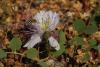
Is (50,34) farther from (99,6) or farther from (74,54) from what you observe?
(99,6)

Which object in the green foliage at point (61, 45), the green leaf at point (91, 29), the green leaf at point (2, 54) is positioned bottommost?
the green leaf at point (2, 54)

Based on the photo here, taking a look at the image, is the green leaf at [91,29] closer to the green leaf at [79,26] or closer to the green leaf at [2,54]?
the green leaf at [79,26]

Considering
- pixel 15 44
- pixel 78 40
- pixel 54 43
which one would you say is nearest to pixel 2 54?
pixel 15 44

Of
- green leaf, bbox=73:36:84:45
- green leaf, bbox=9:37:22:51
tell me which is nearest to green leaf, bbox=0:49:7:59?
green leaf, bbox=9:37:22:51

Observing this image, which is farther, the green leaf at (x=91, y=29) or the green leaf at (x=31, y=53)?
the green leaf at (x=91, y=29)

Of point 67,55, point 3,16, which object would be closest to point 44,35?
point 67,55

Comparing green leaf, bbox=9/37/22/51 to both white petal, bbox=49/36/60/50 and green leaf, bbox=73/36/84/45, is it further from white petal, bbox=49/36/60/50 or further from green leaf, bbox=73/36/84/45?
green leaf, bbox=73/36/84/45

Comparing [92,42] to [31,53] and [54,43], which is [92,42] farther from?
[31,53]

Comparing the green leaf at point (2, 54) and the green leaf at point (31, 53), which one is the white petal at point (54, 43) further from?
the green leaf at point (2, 54)

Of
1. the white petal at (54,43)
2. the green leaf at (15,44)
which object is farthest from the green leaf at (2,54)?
the white petal at (54,43)

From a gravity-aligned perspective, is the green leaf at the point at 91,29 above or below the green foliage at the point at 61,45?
above

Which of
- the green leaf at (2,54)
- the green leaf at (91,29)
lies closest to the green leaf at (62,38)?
the green leaf at (91,29)
